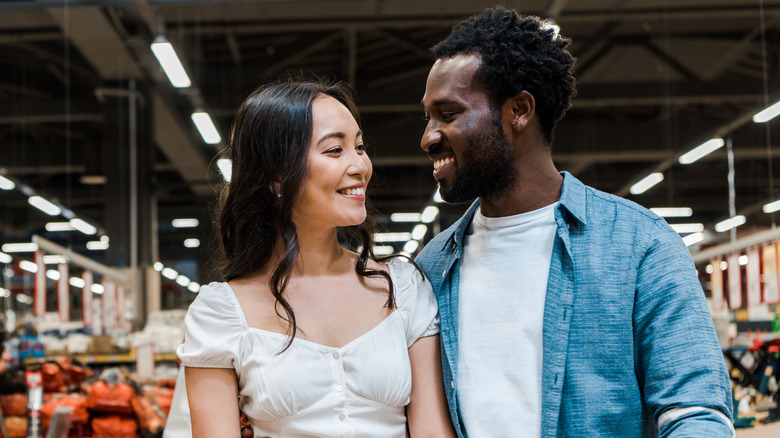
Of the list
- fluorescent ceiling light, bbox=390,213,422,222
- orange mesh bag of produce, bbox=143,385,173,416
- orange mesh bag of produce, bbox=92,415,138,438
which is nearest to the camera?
orange mesh bag of produce, bbox=92,415,138,438

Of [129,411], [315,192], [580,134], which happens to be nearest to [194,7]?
[580,134]

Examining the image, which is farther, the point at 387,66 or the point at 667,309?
the point at 387,66

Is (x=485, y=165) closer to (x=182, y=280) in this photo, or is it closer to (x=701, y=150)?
(x=701, y=150)

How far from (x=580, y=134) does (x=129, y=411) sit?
502 cm

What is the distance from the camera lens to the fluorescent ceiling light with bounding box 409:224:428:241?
23.2ft

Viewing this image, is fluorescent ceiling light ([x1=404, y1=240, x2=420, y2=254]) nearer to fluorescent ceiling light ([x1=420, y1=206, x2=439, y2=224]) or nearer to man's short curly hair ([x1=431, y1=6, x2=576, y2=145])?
fluorescent ceiling light ([x1=420, y1=206, x2=439, y2=224])

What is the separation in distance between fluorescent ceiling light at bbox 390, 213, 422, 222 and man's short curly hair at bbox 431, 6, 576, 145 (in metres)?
5.78

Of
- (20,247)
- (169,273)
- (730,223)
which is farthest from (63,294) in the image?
(730,223)

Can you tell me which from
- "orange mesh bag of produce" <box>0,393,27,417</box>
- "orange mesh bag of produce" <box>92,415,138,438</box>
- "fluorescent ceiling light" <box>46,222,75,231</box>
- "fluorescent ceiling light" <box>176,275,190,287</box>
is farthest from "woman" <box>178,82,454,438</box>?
"fluorescent ceiling light" <box>176,275,190,287</box>

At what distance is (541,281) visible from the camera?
1.48 m

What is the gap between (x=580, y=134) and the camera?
7484mm

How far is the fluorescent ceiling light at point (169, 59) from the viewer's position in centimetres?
593

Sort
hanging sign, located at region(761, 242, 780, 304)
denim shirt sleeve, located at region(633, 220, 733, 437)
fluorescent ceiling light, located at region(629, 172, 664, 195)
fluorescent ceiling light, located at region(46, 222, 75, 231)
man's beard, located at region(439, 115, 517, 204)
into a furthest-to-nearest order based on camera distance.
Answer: fluorescent ceiling light, located at region(46, 222, 75, 231)
fluorescent ceiling light, located at region(629, 172, 664, 195)
hanging sign, located at region(761, 242, 780, 304)
man's beard, located at region(439, 115, 517, 204)
denim shirt sleeve, located at region(633, 220, 733, 437)

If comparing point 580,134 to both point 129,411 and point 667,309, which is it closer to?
point 129,411
